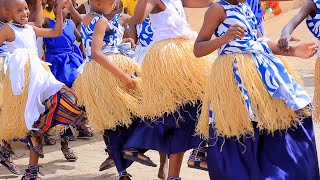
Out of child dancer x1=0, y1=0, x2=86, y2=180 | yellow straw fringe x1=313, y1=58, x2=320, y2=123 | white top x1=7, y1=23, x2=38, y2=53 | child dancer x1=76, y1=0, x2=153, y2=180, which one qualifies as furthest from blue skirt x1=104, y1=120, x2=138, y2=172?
yellow straw fringe x1=313, y1=58, x2=320, y2=123

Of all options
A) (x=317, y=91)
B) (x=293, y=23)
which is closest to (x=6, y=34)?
(x=293, y=23)

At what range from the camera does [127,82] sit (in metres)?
5.32

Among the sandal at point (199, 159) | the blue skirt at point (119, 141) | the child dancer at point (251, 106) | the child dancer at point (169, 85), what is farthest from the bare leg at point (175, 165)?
the child dancer at point (251, 106)

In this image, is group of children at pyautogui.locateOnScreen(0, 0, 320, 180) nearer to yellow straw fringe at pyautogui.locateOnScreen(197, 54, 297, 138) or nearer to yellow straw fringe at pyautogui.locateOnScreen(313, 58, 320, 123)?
yellow straw fringe at pyautogui.locateOnScreen(197, 54, 297, 138)

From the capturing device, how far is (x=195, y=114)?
5129mm

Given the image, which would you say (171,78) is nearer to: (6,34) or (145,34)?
(145,34)

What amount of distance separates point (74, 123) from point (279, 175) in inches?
93.1

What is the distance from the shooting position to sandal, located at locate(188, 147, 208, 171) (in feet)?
16.6

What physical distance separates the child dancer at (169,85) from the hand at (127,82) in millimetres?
246

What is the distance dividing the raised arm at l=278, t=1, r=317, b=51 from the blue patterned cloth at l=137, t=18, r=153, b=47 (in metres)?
1.52

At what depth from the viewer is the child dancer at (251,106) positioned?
4.02 meters

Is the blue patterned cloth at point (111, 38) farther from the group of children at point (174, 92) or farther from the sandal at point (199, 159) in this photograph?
the sandal at point (199, 159)

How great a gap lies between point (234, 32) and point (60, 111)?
2254mm

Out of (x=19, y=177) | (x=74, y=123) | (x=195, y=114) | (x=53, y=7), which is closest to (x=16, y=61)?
(x=74, y=123)
